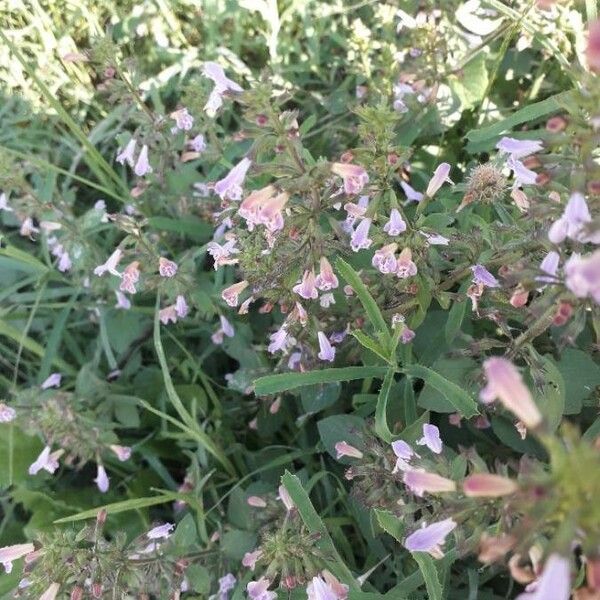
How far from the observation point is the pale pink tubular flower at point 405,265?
1.66 metres

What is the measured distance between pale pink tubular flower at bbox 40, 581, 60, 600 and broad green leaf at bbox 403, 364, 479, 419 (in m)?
1.04

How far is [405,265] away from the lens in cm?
166

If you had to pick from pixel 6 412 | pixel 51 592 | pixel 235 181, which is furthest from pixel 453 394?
pixel 6 412

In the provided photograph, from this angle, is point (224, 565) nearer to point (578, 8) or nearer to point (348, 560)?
point (348, 560)

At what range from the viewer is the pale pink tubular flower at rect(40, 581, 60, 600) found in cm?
172

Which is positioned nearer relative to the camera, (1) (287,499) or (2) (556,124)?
(2) (556,124)

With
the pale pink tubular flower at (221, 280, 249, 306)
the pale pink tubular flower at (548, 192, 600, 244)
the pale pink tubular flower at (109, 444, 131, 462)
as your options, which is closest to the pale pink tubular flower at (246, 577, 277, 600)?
the pale pink tubular flower at (221, 280, 249, 306)

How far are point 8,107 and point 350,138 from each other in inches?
64.5

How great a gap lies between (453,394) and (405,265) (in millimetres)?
328

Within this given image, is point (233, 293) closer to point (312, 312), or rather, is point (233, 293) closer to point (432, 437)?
point (312, 312)

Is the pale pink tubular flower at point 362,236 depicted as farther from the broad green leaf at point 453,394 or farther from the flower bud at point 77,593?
the flower bud at point 77,593

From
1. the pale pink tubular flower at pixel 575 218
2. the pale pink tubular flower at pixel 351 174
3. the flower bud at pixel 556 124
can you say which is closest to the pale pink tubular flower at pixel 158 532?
the pale pink tubular flower at pixel 351 174

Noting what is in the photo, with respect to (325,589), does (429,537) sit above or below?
above

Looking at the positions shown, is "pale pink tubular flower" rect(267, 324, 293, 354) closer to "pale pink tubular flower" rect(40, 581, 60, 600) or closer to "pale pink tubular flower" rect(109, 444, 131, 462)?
"pale pink tubular flower" rect(109, 444, 131, 462)
